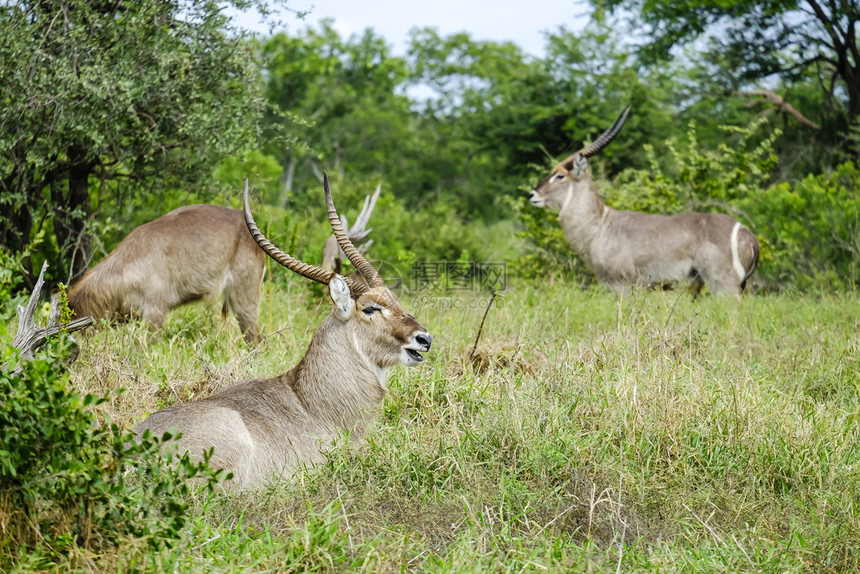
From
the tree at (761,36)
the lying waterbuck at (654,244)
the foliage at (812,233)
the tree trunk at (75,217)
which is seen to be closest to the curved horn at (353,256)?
the tree trunk at (75,217)

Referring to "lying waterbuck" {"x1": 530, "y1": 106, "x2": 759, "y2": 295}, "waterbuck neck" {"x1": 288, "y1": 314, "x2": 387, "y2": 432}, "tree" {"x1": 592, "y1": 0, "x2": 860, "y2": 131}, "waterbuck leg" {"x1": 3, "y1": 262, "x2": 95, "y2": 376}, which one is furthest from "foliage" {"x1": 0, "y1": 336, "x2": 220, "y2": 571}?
"tree" {"x1": 592, "y1": 0, "x2": 860, "y2": 131}

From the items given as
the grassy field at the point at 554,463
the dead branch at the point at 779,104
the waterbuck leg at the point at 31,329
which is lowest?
the grassy field at the point at 554,463

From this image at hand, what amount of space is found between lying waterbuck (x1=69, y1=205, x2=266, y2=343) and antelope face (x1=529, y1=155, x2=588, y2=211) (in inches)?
139

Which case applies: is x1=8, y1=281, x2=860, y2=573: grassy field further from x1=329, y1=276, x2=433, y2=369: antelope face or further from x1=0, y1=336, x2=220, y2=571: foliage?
x1=329, y1=276, x2=433, y2=369: antelope face

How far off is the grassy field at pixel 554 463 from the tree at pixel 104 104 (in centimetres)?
178

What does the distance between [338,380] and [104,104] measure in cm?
341

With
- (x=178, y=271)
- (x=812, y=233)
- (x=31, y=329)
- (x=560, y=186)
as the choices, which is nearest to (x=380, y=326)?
(x=31, y=329)

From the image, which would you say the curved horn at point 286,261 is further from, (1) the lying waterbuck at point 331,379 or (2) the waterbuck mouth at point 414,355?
(2) the waterbuck mouth at point 414,355

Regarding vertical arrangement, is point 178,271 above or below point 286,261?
below

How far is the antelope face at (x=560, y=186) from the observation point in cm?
843

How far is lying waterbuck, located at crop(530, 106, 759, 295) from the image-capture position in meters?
7.72

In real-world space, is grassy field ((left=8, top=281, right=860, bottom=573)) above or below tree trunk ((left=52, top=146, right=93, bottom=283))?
below

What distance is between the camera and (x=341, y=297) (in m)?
3.99

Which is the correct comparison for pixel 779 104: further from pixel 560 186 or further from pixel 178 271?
pixel 178 271
